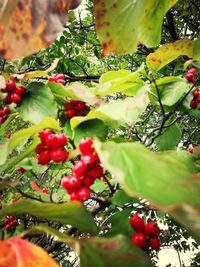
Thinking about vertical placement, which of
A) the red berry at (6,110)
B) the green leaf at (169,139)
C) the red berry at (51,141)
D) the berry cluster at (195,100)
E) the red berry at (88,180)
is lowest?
the green leaf at (169,139)

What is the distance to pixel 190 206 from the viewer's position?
0.48 metres

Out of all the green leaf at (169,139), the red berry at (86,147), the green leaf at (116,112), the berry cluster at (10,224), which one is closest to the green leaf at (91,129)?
the green leaf at (116,112)

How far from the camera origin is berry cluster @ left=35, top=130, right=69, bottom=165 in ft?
2.74

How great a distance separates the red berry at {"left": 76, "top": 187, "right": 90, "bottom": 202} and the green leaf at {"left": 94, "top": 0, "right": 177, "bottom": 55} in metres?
0.36

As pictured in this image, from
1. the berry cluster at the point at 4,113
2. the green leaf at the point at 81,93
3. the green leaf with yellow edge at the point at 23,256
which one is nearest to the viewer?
the green leaf with yellow edge at the point at 23,256

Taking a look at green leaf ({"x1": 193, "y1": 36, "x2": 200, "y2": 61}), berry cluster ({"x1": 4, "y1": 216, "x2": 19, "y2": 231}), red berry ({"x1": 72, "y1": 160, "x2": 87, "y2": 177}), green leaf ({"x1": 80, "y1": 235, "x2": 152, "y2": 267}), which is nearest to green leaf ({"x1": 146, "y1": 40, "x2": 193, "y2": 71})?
green leaf ({"x1": 193, "y1": 36, "x2": 200, "y2": 61})

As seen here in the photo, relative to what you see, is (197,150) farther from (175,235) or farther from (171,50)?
(175,235)

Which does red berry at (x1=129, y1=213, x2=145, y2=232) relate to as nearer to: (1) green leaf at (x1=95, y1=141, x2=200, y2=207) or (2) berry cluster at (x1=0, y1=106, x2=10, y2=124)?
(1) green leaf at (x1=95, y1=141, x2=200, y2=207)

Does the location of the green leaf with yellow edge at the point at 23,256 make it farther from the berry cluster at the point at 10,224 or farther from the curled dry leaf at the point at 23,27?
the berry cluster at the point at 10,224

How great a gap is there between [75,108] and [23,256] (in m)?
0.62

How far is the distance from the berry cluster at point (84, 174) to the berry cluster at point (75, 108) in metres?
0.33

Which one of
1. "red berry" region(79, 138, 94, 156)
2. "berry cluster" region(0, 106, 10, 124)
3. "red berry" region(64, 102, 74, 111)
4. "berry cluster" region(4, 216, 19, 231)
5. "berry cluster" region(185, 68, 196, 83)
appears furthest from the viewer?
"berry cluster" region(4, 216, 19, 231)

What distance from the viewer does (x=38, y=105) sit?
107 cm

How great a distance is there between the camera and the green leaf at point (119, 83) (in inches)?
40.5
